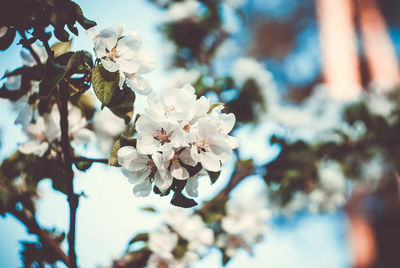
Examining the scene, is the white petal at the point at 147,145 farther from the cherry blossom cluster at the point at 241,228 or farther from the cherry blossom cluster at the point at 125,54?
the cherry blossom cluster at the point at 241,228

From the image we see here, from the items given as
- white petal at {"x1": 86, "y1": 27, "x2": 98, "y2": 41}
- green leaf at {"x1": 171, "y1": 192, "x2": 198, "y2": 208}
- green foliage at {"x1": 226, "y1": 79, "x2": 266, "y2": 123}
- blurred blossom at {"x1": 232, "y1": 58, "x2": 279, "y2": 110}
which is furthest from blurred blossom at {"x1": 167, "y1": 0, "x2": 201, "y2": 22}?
green leaf at {"x1": 171, "y1": 192, "x2": 198, "y2": 208}

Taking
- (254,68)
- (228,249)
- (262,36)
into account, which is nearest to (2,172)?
(228,249)

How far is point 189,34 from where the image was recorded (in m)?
2.04

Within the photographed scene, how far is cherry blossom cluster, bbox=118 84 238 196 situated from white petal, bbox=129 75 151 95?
0.22 ft

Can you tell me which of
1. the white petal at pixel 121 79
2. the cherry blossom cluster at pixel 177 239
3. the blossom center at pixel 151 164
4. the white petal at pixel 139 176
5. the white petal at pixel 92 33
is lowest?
the cherry blossom cluster at pixel 177 239

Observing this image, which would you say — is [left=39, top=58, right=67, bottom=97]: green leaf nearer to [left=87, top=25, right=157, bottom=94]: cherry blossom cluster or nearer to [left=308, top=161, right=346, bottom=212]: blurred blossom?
[left=87, top=25, right=157, bottom=94]: cherry blossom cluster

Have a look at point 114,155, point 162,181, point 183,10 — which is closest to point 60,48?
point 114,155

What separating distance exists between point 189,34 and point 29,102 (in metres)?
1.38

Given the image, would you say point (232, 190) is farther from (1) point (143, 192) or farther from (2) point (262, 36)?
(2) point (262, 36)

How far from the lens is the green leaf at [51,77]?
585mm

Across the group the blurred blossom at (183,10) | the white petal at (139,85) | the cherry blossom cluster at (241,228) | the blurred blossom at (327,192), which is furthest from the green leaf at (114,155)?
the blurred blossom at (183,10)

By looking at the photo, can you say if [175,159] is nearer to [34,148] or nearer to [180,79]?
[34,148]

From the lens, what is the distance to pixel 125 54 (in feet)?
2.19

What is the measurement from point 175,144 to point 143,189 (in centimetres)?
13
